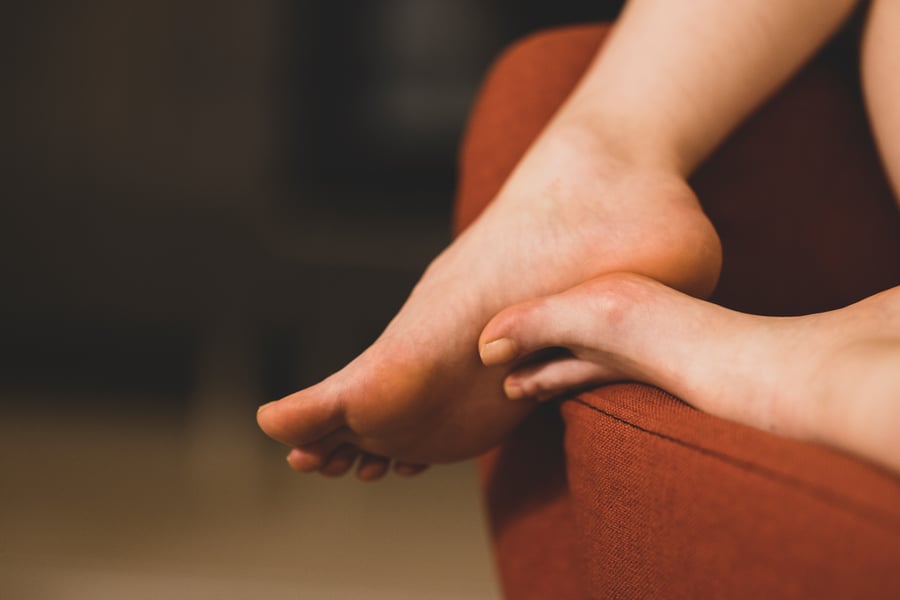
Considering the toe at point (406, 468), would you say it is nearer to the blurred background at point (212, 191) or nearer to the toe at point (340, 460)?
the toe at point (340, 460)

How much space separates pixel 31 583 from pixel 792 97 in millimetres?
1115

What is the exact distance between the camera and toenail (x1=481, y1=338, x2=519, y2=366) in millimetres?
495

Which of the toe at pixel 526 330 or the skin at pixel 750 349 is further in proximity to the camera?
the toe at pixel 526 330

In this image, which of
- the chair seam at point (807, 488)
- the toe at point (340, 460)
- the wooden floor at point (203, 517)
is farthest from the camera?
the wooden floor at point (203, 517)

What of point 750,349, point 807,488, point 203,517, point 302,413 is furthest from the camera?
point 203,517

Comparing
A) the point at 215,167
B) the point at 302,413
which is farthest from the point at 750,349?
the point at 215,167

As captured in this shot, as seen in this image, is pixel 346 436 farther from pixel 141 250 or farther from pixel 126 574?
Result: pixel 141 250

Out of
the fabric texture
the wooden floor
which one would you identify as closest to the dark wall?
the wooden floor

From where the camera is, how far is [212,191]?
68.9 inches

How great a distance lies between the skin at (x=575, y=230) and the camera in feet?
1.71

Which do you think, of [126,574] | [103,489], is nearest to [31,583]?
[126,574]

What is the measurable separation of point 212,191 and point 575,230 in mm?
1346

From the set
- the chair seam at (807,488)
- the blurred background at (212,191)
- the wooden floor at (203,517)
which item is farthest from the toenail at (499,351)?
the blurred background at (212,191)

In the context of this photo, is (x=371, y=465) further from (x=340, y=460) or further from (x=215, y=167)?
(x=215, y=167)
